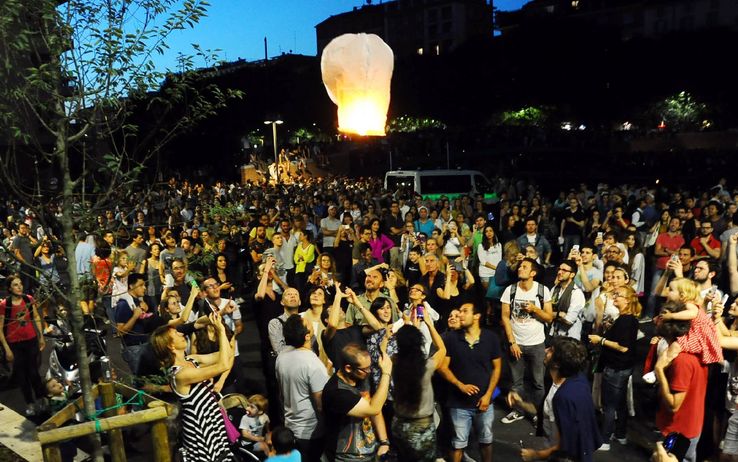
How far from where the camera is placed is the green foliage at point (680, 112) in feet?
157

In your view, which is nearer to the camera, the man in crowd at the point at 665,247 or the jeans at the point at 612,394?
the jeans at the point at 612,394

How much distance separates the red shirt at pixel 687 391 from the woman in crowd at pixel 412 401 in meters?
1.71

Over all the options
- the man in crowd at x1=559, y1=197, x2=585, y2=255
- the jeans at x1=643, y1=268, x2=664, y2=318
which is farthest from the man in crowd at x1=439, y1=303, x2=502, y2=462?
the man in crowd at x1=559, y1=197, x2=585, y2=255

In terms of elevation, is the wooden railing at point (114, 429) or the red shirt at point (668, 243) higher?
the red shirt at point (668, 243)

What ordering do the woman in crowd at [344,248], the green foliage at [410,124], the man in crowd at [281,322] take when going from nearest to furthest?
the man in crowd at [281,322], the woman in crowd at [344,248], the green foliage at [410,124]

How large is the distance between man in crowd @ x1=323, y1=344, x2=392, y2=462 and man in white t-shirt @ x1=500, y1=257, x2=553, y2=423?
227 cm

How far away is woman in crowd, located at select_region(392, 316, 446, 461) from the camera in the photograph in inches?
177

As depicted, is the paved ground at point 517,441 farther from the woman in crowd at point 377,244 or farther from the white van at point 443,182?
the white van at point 443,182

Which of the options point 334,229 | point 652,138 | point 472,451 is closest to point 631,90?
point 652,138

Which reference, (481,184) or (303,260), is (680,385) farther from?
(481,184)

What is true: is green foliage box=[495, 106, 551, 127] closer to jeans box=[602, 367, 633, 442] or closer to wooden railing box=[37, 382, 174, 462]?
jeans box=[602, 367, 633, 442]

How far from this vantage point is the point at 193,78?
461 cm

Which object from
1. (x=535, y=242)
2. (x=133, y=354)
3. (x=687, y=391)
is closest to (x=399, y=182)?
(x=535, y=242)

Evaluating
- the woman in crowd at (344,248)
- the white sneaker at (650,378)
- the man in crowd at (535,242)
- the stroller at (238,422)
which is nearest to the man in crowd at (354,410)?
the stroller at (238,422)
